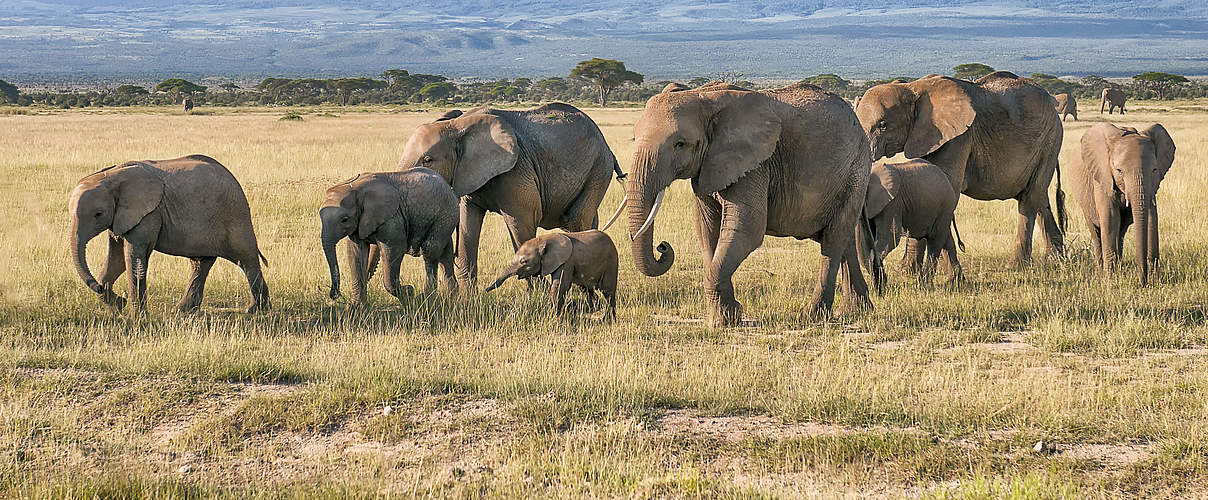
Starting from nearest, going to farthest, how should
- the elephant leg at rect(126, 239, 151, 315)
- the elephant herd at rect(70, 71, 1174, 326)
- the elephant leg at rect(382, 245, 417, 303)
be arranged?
the elephant herd at rect(70, 71, 1174, 326)
the elephant leg at rect(126, 239, 151, 315)
the elephant leg at rect(382, 245, 417, 303)

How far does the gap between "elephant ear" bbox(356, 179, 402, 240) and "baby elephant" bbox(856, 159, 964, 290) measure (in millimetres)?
3913

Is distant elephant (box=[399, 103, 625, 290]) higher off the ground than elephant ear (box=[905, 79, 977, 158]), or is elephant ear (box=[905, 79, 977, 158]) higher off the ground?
elephant ear (box=[905, 79, 977, 158])

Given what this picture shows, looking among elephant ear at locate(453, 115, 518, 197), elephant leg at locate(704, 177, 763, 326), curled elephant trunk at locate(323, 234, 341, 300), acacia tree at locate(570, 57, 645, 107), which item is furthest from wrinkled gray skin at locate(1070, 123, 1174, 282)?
acacia tree at locate(570, 57, 645, 107)

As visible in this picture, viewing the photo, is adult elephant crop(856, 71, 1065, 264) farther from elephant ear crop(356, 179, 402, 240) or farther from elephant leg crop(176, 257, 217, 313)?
elephant leg crop(176, 257, 217, 313)

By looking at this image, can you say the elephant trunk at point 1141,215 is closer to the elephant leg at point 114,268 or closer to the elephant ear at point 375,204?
the elephant ear at point 375,204

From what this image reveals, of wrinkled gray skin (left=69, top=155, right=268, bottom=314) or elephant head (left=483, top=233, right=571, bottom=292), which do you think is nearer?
wrinkled gray skin (left=69, top=155, right=268, bottom=314)

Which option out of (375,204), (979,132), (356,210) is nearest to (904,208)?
(979,132)

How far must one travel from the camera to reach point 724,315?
8.64 meters

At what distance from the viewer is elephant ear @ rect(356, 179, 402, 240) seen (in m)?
9.12

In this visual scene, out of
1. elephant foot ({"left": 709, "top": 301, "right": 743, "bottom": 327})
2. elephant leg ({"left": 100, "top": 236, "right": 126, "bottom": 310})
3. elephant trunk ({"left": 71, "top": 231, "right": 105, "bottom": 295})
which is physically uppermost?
elephant trunk ({"left": 71, "top": 231, "right": 105, "bottom": 295})

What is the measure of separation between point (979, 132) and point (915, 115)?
670mm

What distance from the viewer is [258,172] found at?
20391mm

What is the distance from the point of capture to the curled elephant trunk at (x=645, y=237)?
7.71 meters

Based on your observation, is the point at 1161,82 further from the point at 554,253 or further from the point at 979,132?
the point at 554,253
